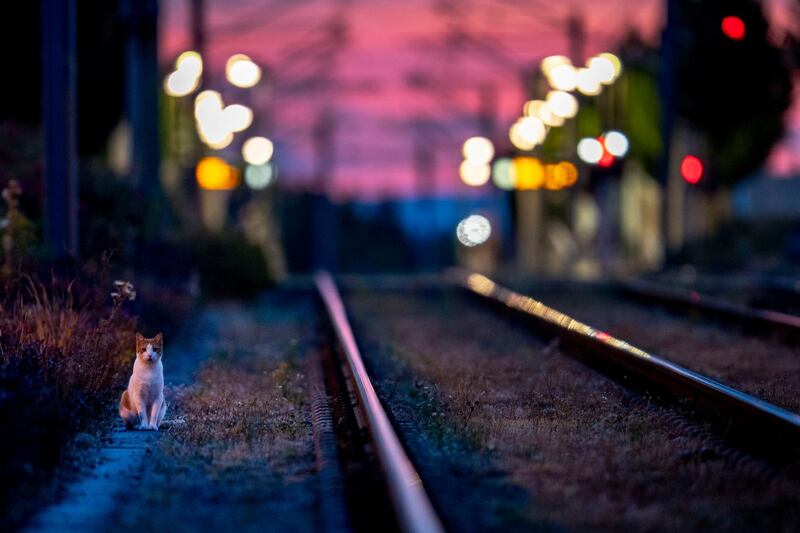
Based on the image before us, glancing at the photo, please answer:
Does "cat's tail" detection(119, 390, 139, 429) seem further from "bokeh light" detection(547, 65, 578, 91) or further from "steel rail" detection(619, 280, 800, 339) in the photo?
"bokeh light" detection(547, 65, 578, 91)

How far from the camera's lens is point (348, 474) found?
947cm

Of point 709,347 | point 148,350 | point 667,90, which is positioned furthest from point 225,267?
point 148,350

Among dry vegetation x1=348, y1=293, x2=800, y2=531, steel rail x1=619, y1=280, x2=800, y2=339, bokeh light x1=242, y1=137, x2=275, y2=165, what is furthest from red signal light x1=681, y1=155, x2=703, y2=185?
dry vegetation x1=348, y1=293, x2=800, y2=531

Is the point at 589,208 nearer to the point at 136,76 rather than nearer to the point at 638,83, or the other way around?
the point at 638,83

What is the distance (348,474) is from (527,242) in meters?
47.0

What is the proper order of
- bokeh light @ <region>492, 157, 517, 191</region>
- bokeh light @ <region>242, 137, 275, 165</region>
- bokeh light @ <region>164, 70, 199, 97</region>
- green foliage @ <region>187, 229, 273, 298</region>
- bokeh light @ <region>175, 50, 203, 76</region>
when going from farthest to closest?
1. bokeh light @ <region>492, 157, 517, 191</region>
2. bokeh light @ <region>242, 137, 275, 165</region>
3. bokeh light @ <region>164, 70, 199, 97</region>
4. bokeh light @ <region>175, 50, 203, 76</region>
5. green foliage @ <region>187, 229, 273, 298</region>

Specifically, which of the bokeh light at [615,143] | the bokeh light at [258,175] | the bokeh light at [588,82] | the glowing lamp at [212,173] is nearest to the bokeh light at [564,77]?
the bokeh light at [588,82]

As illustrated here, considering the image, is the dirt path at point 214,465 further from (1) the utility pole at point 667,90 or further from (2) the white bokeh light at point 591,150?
(2) the white bokeh light at point 591,150

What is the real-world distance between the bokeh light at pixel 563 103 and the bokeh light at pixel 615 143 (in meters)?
2.24

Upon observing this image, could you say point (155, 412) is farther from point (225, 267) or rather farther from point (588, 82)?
point (588, 82)

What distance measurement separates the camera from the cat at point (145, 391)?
11375 mm

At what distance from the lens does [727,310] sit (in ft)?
71.7

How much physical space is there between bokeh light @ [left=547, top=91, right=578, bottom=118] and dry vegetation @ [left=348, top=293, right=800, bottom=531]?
77.4ft

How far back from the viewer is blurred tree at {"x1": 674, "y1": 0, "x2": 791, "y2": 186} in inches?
1720
